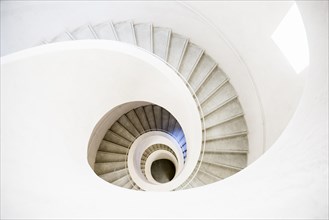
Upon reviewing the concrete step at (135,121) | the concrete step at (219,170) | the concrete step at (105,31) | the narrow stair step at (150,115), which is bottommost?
the concrete step at (219,170)

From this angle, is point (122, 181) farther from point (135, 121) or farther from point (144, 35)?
point (144, 35)

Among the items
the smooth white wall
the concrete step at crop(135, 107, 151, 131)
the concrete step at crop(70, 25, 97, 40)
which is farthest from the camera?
the concrete step at crop(135, 107, 151, 131)

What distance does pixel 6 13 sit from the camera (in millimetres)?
5258

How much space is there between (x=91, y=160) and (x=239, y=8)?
6.08 meters

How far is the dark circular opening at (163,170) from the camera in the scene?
13570 mm

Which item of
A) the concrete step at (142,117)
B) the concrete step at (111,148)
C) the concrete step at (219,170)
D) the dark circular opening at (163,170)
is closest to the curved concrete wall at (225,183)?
the concrete step at (219,170)

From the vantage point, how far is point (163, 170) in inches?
543

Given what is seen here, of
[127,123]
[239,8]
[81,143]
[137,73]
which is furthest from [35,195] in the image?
[127,123]

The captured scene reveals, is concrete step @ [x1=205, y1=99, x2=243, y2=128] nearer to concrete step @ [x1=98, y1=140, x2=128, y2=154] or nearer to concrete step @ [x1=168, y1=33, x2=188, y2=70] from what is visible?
concrete step @ [x1=168, y1=33, x2=188, y2=70]

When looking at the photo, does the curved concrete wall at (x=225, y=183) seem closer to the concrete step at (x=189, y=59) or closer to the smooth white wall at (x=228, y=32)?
the smooth white wall at (x=228, y=32)

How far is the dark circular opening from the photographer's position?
44.5 feet

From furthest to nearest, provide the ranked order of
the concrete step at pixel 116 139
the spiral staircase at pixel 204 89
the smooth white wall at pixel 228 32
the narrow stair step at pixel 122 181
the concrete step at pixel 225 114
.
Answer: the narrow stair step at pixel 122 181
the concrete step at pixel 116 139
the concrete step at pixel 225 114
the spiral staircase at pixel 204 89
the smooth white wall at pixel 228 32

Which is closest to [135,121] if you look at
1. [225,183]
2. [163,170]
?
[163,170]

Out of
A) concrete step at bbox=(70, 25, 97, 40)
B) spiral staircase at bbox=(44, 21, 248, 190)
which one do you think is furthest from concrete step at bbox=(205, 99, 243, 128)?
concrete step at bbox=(70, 25, 97, 40)
